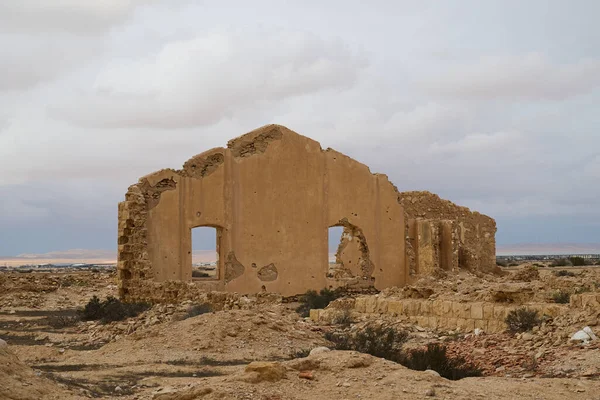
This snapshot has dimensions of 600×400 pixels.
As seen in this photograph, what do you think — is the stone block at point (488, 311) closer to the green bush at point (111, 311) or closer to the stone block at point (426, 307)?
the stone block at point (426, 307)

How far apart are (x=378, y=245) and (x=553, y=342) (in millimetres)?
11719

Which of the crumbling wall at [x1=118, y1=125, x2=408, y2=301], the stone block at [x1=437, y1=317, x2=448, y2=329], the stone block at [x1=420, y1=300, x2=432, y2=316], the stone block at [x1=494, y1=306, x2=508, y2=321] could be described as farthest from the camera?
the crumbling wall at [x1=118, y1=125, x2=408, y2=301]

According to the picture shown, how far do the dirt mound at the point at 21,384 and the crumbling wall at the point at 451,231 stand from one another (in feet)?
53.2

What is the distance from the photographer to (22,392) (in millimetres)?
5953

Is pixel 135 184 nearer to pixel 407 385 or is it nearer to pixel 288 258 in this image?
pixel 288 258

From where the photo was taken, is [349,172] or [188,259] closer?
[188,259]

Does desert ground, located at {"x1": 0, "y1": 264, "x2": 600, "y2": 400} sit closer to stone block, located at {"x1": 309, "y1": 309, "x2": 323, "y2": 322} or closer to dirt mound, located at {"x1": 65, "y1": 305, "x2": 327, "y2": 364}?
dirt mound, located at {"x1": 65, "y1": 305, "x2": 327, "y2": 364}

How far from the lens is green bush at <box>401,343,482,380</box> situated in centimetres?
780

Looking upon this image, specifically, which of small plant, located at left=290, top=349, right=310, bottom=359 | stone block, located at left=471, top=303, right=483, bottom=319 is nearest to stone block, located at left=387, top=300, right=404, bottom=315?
stone block, located at left=471, top=303, right=483, bottom=319

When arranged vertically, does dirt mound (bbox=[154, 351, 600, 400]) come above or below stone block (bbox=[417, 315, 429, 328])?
above

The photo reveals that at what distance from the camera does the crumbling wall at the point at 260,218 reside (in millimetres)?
17453

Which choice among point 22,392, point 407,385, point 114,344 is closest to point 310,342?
point 114,344

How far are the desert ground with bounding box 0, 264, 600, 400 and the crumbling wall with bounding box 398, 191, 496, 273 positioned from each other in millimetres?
3233

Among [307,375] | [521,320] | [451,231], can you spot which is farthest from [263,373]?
[451,231]
